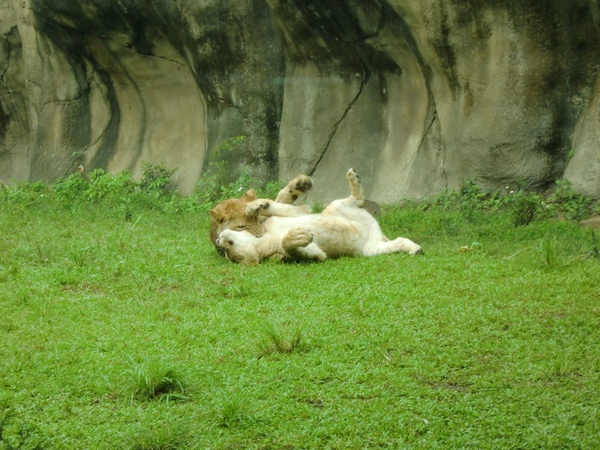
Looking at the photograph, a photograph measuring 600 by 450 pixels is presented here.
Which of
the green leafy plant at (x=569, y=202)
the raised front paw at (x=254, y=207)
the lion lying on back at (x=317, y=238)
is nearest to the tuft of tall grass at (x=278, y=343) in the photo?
the lion lying on back at (x=317, y=238)

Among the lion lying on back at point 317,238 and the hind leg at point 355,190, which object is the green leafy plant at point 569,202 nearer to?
the lion lying on back at point 317,238

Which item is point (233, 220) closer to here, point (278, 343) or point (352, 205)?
point (352, 205)

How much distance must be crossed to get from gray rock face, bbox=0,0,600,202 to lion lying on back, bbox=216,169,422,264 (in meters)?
2.73

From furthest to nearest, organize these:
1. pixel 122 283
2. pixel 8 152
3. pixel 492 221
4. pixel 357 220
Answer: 1. pixel 8 152
2. pixel 492 221
3. pixel 357 220
4. pixel 122 283

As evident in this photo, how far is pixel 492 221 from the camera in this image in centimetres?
866

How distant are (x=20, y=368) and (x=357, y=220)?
3.80 meters

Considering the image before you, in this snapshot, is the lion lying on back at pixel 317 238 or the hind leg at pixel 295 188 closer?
the lion lying on back at pixel 317 238

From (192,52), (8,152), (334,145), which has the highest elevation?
(192,52)

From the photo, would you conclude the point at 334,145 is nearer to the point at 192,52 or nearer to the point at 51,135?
the point at 192,52

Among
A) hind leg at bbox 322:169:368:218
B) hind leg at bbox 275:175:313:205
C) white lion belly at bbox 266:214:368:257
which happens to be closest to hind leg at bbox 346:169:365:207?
hind leg at bbox 322:169:368:218

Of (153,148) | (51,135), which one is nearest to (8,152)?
(51,135)

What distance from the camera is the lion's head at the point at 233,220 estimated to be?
7.48 meters

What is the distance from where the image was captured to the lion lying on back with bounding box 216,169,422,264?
282 inches

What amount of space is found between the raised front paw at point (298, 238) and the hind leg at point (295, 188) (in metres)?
1.02
